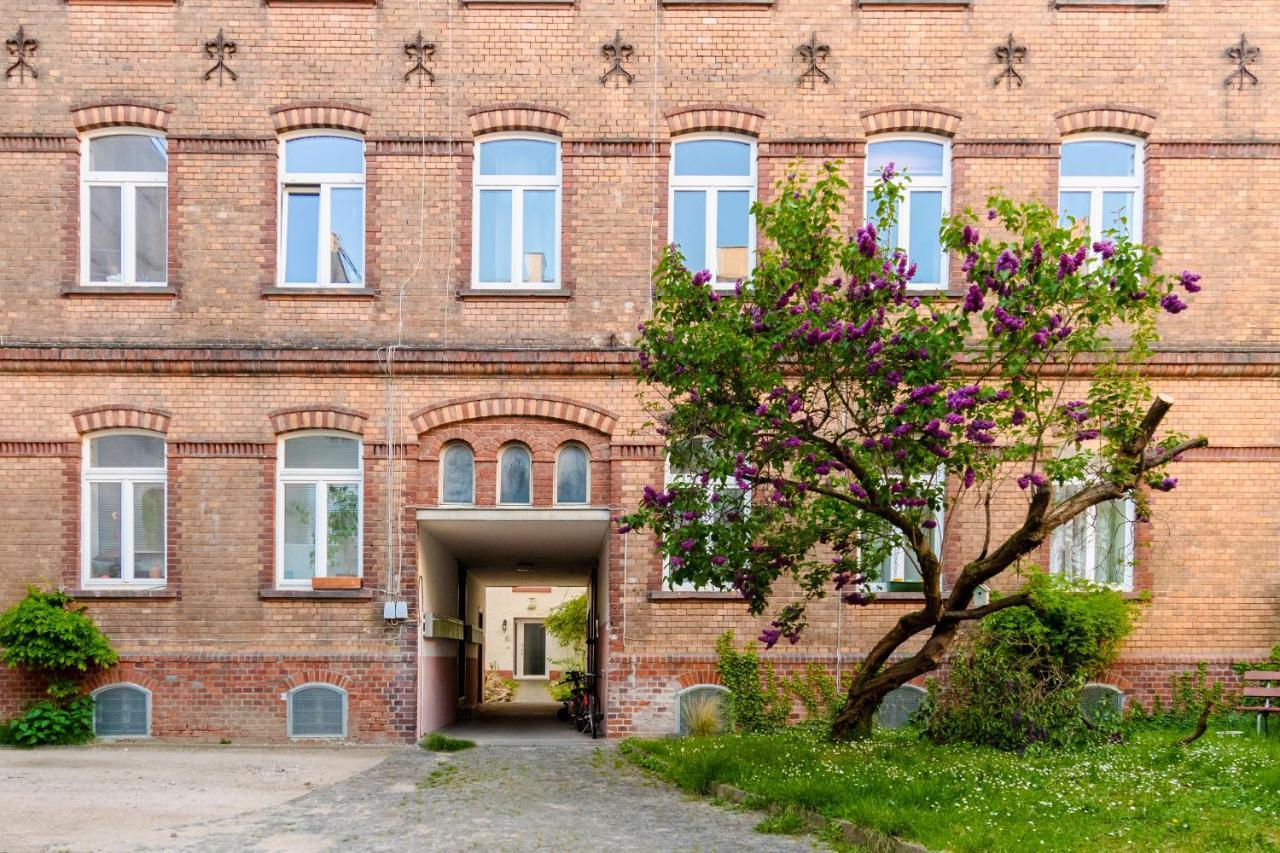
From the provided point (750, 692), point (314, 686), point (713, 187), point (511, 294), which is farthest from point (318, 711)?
point (713, 187)

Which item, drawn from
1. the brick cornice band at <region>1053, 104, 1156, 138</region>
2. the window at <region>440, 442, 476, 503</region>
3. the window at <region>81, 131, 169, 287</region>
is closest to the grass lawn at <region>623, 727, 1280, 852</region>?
the window at <region>440, 442, 476, 503</region>

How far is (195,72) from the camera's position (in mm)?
13977

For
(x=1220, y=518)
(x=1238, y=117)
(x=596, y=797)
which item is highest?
(x=1238, y=117)

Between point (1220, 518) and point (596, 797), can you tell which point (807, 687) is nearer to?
point (596, 797)

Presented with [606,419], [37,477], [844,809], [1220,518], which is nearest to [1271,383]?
[1220,518]

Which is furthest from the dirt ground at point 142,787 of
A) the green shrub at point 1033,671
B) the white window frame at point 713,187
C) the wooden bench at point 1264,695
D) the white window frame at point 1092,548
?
the wooden bench at point 1264,695

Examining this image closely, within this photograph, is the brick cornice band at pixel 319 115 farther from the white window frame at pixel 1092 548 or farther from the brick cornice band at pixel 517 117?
the white window frame at pixel 1092 548

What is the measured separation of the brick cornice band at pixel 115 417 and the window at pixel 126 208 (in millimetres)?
1639

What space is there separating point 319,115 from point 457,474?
476cm

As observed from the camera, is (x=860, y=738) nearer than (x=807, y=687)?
Yes

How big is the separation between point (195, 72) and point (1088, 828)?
12842mm

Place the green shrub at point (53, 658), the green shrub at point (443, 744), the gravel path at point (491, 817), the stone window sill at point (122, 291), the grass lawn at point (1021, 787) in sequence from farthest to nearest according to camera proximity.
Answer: the stone window sill at point (122, 291)
the green shrub at point (443, 744)
the green shrub at point (53, 658)
the gravel path at point (491, 817)
the grass lawn at point (1021, 787)

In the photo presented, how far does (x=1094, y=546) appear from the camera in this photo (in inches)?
559

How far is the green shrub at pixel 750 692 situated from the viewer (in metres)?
13.5
